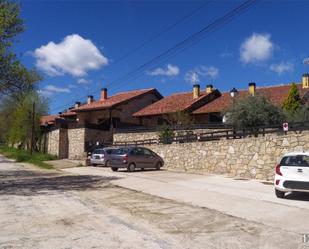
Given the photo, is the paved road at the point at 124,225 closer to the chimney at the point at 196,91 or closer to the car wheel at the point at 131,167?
the car wheel at the point at 131,167

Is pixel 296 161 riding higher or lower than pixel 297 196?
higher

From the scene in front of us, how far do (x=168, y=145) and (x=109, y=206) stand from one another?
18601 millimetres

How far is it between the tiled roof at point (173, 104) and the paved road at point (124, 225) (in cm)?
2923

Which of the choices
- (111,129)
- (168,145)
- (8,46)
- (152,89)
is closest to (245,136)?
(168,145)

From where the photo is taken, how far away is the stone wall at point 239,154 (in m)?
20.2

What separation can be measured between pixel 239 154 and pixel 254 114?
660 centimetres

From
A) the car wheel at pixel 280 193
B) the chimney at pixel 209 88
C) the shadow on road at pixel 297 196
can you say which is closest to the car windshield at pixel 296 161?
the car wheel at pixel 280 193

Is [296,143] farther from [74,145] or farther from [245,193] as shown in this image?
[74,145]

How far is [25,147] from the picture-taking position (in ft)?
230

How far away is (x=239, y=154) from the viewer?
23.0 meters

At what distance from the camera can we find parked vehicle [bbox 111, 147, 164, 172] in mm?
27547

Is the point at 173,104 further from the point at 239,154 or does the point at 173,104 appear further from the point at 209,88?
the point at 239,154

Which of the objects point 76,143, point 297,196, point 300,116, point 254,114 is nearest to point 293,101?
point 300,116

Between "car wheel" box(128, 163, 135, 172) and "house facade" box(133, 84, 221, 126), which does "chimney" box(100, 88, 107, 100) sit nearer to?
"house facade" box(133, 84, 221, 126)
